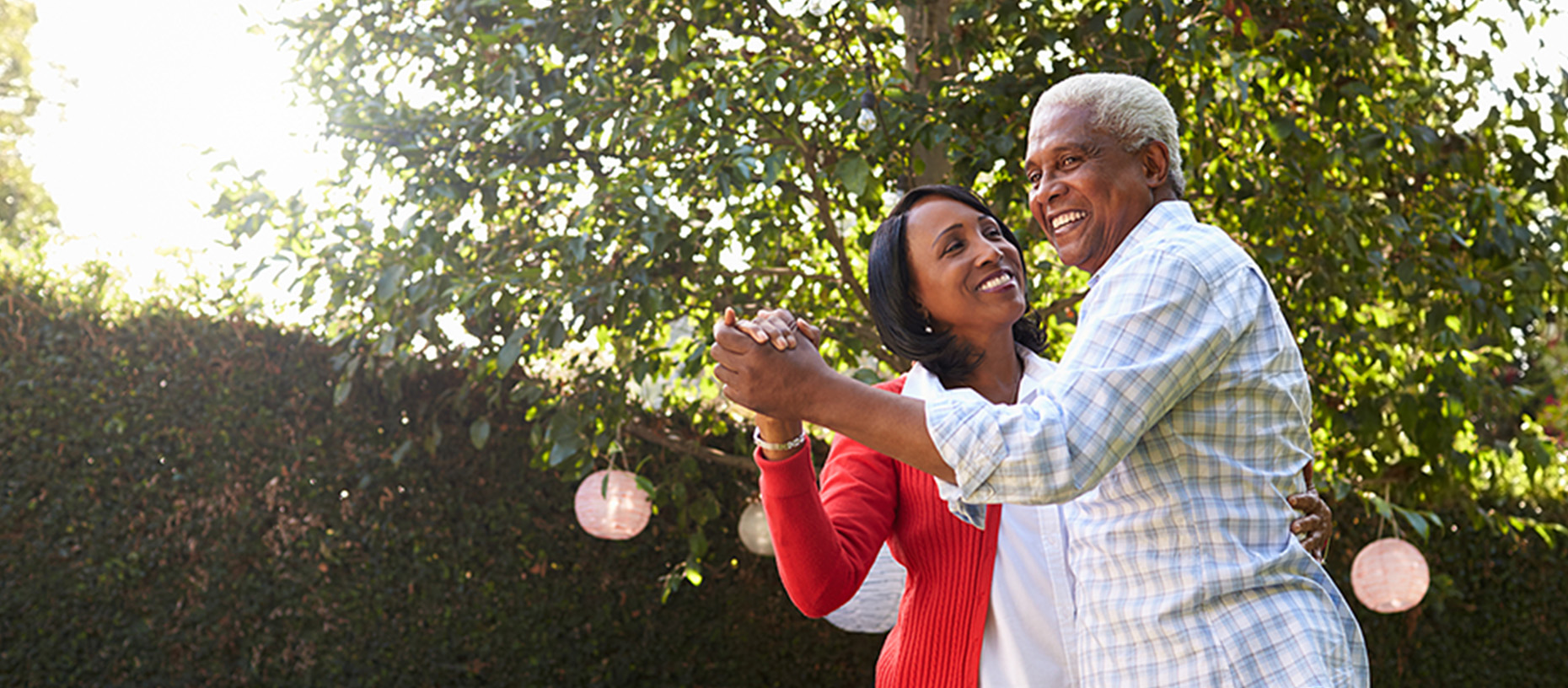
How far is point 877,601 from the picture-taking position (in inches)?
129

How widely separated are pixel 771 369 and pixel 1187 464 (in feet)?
1.45

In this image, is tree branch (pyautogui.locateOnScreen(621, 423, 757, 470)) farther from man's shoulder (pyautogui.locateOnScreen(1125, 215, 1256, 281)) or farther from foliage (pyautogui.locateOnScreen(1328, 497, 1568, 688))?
foliage (pyautogui.locateOnScreen(1328, 497, 1568, 688))

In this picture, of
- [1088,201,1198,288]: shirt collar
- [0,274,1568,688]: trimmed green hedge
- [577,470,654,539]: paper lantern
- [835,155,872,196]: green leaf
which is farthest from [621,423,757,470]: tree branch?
[1088,201,1198,288]: shirt collar

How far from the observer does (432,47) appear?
373 cm

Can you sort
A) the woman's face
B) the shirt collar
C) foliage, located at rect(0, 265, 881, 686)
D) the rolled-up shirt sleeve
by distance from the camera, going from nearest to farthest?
the rolled-up shirt sleeve < the shirt collar < the woman's face < foliage, located at rect(0, 265, 881, 686)

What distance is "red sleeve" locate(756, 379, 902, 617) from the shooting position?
1.51 meters

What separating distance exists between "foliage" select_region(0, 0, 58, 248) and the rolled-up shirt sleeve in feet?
56.2

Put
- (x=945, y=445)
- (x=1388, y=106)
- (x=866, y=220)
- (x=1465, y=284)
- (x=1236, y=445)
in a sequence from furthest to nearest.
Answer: (x=866, y=220) < (x=1388, y=106) < (x=1465, y=284) < (x=1236, y=445) < (x=945, y=445)

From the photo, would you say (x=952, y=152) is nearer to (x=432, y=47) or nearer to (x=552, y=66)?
(x=552, y=66)

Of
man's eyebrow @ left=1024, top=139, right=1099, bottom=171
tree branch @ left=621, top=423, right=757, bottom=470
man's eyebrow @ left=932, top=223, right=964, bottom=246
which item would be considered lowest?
man's eyebrow @ left=1024, top=139, right=1099, bottom=171

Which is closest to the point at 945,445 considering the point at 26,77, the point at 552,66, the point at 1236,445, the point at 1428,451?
the point at 1236,445

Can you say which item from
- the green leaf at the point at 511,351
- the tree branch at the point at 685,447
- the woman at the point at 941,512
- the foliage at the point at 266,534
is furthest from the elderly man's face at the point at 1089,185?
the foliage at the point at 266,534

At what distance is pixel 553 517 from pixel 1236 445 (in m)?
4.44

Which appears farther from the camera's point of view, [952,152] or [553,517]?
[553,517]
